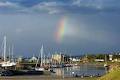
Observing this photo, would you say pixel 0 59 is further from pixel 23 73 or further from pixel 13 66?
pixel 23 73

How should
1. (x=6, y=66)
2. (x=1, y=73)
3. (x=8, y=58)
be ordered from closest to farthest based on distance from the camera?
(x=1, y=73), (x=6, y=66), (x=8, y=58)

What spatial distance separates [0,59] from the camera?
655 feet

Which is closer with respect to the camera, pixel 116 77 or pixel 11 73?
pixel 116 77

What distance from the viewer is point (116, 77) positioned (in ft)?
214

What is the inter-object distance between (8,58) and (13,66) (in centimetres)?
2376

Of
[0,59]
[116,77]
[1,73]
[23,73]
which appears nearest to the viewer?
[116,77]

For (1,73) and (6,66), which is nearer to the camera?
(1,73)

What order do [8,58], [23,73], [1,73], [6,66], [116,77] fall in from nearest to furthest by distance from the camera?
[116,77] → [1,73] → [23,73] → [6,66] → [8,58]

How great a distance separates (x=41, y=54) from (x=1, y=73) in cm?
6890

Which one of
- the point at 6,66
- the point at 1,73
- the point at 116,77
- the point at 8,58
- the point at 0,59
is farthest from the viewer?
the point at 0,59

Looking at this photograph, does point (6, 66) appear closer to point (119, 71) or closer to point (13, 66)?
point (13, 66)

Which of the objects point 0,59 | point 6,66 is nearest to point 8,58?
point 0,59

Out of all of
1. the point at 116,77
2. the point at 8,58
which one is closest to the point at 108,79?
the point at 116,77

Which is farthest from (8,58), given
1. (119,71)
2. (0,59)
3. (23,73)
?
(119,71)
